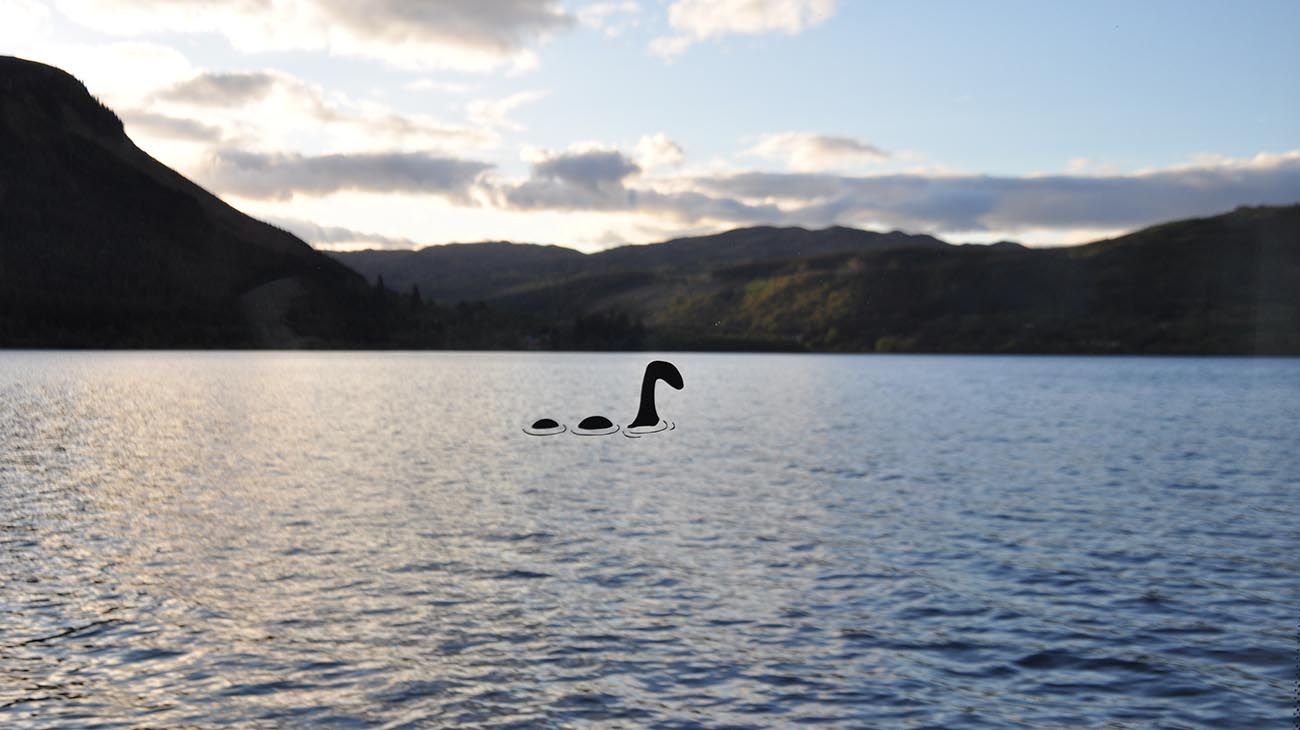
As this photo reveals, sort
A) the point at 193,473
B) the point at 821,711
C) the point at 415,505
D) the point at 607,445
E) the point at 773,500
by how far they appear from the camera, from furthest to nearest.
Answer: the point at 607,445, the point at 193,473, the point at 773,500, the point at 415,505, the point at 821,711

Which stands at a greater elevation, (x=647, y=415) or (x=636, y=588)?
(x=647, y=415)

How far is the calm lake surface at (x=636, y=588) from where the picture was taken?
20.0 m

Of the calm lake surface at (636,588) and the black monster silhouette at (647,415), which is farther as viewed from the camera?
the calm lake surface at (636,588)

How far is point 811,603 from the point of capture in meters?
27.7

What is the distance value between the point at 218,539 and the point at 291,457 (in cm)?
2838

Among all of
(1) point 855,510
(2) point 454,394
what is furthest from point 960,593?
(2) point 454,394

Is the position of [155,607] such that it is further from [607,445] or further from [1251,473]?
[1251,473]

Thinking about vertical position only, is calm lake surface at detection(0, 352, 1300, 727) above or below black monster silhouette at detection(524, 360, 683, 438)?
below

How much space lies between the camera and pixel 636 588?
2898 cm

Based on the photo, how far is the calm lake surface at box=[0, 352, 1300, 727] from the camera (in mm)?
19969

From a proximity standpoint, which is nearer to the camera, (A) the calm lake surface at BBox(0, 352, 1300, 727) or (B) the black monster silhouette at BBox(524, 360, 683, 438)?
(B) the black monster silhouette at BBox(524, 360, 683, 438)

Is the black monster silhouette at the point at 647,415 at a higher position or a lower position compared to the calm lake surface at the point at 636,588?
higher

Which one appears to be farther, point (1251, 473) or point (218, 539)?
point (1251, 473)

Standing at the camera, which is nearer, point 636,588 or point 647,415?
point 647,415
